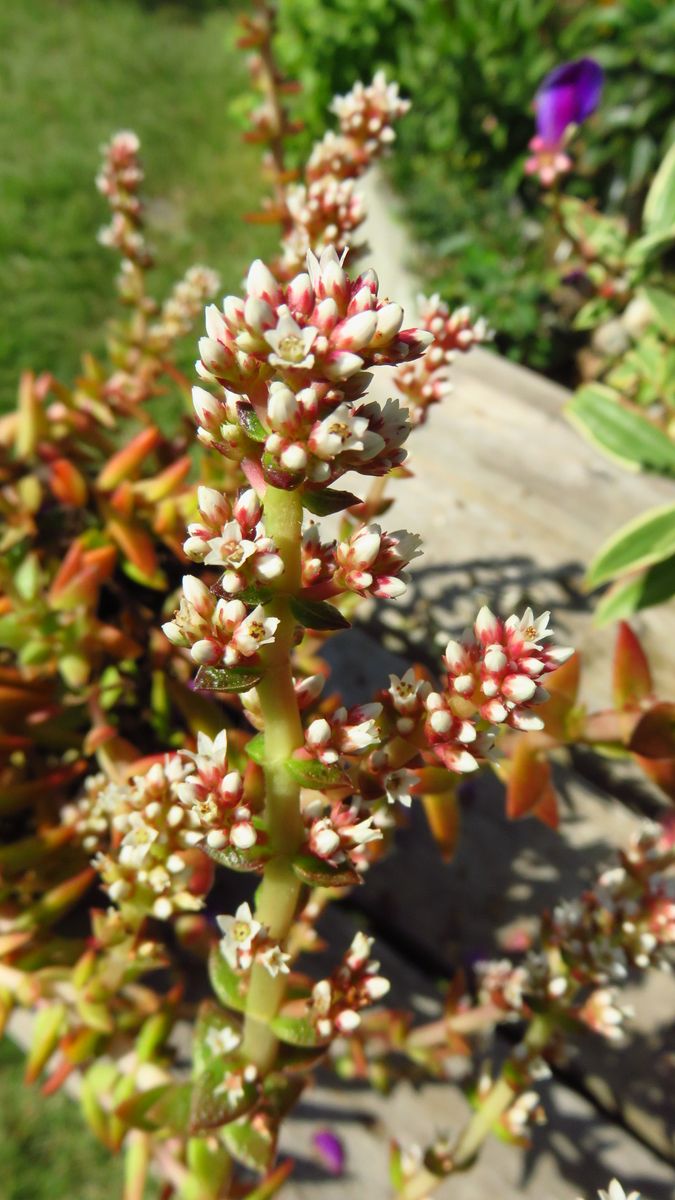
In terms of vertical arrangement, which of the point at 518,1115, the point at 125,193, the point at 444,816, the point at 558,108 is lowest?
the point at 518,1115

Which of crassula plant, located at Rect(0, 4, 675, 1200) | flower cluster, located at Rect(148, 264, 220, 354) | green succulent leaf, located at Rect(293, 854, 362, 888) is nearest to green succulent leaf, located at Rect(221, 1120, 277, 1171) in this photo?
crassula plant, located at Rect(0, 4, 675, 1200)

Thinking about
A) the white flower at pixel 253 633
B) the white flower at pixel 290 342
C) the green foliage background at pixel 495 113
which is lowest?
the white flower at pixel 253 633

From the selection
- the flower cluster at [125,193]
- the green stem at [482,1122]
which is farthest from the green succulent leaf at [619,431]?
the green stem at [482,1122]

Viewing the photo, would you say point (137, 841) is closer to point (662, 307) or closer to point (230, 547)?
point (230, 547)

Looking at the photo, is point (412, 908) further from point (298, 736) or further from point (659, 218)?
point (659, 218)

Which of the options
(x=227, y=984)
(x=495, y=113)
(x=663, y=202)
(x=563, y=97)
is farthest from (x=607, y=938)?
(x=495, y=113)

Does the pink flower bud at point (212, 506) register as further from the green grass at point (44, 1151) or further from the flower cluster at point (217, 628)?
the green grass at point (44, 1151)

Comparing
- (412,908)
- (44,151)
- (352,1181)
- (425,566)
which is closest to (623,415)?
(425,566)
